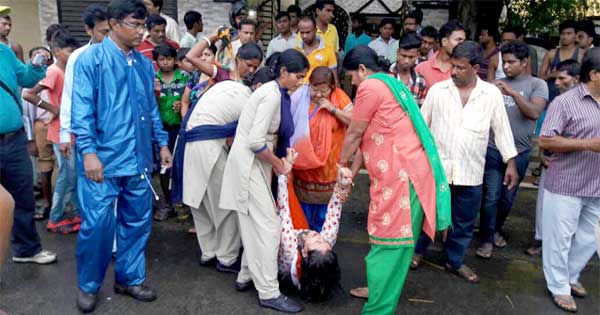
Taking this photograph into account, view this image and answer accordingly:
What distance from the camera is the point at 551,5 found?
25.4 feet

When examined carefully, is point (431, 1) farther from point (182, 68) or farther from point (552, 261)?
point (552, 261)

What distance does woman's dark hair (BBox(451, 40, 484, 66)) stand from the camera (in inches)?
141

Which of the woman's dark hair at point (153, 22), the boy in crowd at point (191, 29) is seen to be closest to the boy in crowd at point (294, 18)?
the boy in crowd at point (191, 29)

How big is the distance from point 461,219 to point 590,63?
1.46 meters

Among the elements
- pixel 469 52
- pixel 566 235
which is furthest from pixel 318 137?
pixel 566 235

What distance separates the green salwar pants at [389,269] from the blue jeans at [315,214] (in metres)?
0.87

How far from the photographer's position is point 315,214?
4105 mm

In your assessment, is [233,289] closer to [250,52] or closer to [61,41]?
[250,52]

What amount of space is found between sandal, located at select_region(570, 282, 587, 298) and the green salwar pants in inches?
60.6

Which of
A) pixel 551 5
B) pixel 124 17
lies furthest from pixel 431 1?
pixel 124 17

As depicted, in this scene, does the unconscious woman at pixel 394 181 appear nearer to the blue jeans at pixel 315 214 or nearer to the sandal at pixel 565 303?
the blue jeans at pixel 315 214

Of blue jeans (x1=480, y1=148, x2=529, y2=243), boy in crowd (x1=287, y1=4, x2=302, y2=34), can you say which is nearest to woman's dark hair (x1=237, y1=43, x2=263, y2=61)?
blue jeans (x1=480, y1=148, x2=529, y2=243)

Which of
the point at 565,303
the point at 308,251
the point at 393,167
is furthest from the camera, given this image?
the point at 565,303

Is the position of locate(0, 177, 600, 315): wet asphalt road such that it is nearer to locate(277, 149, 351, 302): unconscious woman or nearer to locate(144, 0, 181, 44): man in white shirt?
locate(277, 149, 351, 302): unconscious woman
